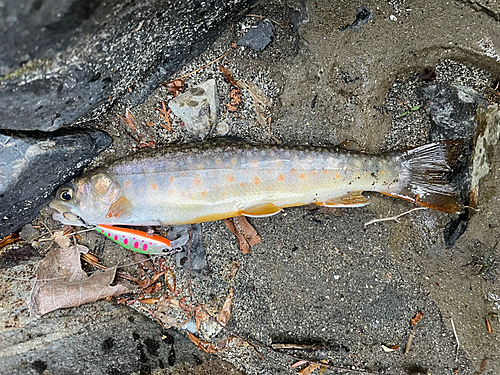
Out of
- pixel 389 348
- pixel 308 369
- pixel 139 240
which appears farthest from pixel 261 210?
pixel 389 348

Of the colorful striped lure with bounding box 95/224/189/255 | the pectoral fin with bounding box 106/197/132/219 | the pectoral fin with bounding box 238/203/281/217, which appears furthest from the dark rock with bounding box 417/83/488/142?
the pectoral fin with bounding box 106/197/132/219

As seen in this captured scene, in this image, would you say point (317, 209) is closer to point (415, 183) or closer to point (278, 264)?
point (278, 264)

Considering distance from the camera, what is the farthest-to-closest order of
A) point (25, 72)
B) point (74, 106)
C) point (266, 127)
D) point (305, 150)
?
point (266, 127) → point (305, 150) → point (74, 106) → point (25, 72)

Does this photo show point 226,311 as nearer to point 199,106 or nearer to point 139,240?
point 139,240

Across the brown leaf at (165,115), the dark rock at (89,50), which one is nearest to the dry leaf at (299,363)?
the brown leaf at (165,115)

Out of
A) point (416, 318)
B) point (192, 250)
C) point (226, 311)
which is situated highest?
point (192, 250)

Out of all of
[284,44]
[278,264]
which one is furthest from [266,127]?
[278,264]

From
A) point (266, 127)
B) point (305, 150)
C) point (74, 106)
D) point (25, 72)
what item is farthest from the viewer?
point (266, 127)
